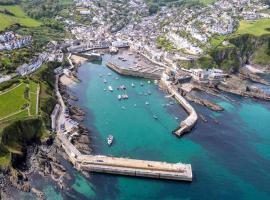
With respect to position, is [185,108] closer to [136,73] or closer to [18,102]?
[136,73]

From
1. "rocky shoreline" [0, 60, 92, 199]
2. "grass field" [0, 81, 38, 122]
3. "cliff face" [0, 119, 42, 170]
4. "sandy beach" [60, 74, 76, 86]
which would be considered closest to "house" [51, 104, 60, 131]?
"cliff face" [0, 119, 42, 170]

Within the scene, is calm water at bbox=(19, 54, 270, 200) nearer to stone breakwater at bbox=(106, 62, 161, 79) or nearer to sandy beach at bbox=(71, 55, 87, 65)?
stone breakwater at bbox=(106, 62, 161, 79)

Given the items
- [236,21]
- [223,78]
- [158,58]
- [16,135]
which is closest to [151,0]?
[236,21]

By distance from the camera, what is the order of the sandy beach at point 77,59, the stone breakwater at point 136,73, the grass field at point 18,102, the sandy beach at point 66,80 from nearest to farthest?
the grass field at point 18,102 → the sandy beach at point 66,80 → the stone breakwater at point 136,73 → the sandy beach at point 77,59

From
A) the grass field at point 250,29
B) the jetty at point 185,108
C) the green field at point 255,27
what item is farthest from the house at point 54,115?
the green field at point 255,27

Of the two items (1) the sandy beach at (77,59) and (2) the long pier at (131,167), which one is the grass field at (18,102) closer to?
(2) the long pier at (131,167)

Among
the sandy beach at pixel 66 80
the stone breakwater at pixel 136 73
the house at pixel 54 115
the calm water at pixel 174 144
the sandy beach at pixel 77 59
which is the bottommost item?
the sandy beach at pixel 77 59

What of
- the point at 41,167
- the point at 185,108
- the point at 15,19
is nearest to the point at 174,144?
the point at 185,108
